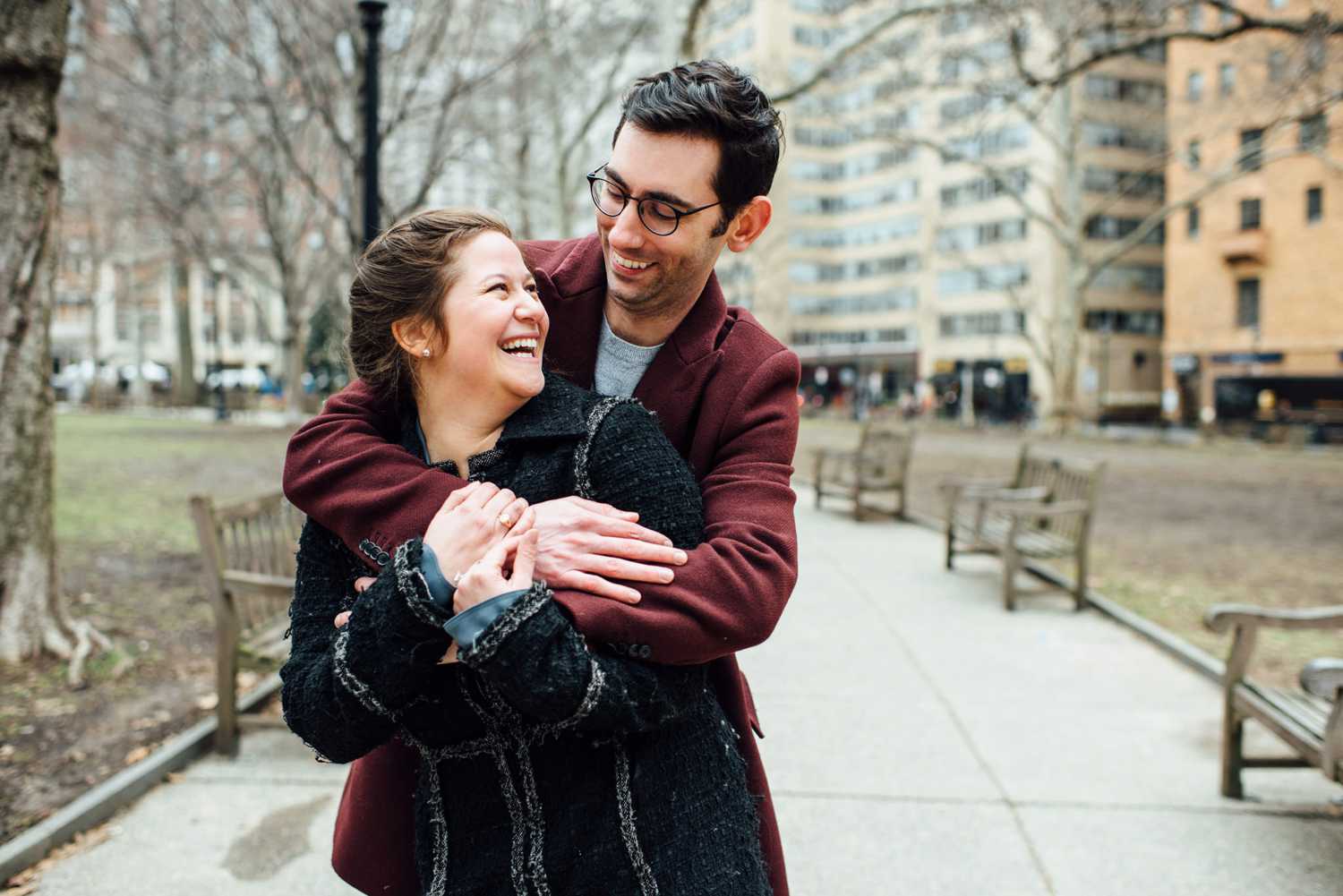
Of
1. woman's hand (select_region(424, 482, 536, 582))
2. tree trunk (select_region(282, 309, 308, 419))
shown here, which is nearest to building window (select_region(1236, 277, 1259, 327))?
tree trunk (select_region(282, 309, 308, 419))

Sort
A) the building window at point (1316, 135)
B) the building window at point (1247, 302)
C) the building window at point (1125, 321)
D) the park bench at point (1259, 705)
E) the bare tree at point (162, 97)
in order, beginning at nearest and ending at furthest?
the park bench at point (1259, 705) < the building window at point (1316, 135) < the bare tree at point (162, 97) < the building window at point (1247, 302) < the building window at point (1125, 321)

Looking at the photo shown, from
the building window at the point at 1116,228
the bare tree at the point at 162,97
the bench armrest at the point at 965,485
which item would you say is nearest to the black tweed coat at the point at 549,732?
the bench armrest at the point at 965,485

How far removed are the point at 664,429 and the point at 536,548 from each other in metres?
0.42

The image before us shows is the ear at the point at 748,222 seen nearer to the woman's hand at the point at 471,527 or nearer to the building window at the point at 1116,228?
the woman's hand at the point at 471,527

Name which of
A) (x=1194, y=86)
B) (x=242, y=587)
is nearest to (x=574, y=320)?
(x=242, y=587)

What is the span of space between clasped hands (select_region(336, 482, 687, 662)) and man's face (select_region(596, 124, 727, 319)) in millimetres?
501

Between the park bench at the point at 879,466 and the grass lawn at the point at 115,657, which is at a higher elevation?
the park bench at the point at 879,466

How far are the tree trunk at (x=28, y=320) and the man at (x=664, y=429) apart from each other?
4674 millimetres

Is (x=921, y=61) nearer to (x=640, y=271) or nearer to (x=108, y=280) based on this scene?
(x=640, y=271)

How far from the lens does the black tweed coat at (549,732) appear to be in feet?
5.01

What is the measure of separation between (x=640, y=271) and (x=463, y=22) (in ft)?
41.1

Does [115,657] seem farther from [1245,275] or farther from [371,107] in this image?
[1245,275]

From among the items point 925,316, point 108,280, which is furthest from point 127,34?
point 108,280

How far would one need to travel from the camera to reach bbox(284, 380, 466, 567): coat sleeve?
1.62 metres
